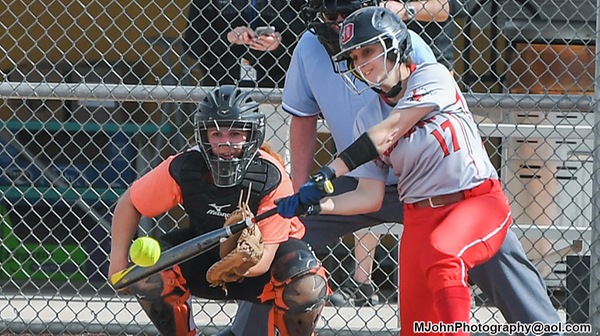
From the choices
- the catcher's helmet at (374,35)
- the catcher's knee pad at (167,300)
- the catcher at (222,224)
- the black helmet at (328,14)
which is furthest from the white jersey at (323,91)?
the catcher's knee pad at (167,300)

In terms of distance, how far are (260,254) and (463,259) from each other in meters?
0.80

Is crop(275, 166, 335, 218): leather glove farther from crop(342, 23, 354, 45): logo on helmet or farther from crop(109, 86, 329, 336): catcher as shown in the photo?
crop(342, 23, 354, 45): logo on helmet

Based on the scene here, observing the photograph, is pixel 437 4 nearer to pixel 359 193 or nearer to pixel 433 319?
pixel 359 193

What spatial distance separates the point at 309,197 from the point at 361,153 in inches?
9.7

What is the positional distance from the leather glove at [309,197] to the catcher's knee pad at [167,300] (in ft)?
2.21

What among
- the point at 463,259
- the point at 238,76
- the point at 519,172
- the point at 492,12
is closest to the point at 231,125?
the point at 463,259

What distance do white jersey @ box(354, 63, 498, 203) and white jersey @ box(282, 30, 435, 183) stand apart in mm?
468

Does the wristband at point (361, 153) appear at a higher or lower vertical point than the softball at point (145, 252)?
higher

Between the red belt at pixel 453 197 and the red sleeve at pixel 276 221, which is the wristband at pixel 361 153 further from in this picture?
the red sleeve at pixel 276 221

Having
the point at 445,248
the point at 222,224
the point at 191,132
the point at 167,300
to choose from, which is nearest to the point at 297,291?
the point at 222,224

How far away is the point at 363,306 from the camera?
18.5 ft

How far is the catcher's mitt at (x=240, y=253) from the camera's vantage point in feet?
13.0

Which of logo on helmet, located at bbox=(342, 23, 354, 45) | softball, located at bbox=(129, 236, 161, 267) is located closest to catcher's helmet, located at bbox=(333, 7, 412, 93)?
logo on helmet, located at bbox=(342, 23, 354, 45)

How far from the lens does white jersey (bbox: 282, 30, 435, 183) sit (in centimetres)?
436
